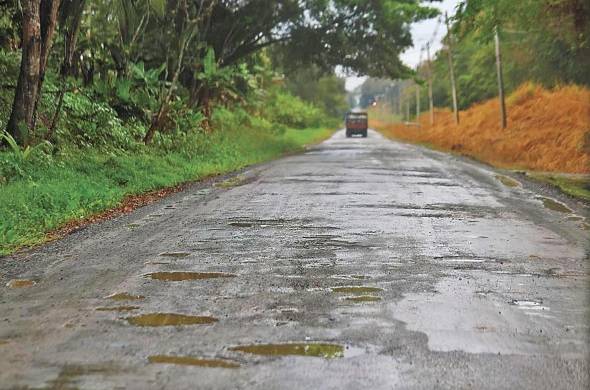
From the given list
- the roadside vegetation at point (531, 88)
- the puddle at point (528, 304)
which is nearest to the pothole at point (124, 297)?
the puddle at point (528, 304)

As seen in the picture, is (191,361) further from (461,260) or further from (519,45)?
(519,45)

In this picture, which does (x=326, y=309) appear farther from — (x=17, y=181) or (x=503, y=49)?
(x=503, y=49)

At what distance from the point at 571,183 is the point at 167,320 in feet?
43.2

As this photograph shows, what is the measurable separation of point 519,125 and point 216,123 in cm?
1583

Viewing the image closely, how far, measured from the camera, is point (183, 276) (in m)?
6.16

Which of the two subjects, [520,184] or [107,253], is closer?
[107,253]

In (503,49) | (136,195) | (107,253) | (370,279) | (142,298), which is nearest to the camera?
(142,298)

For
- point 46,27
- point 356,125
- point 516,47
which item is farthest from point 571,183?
point 356,125

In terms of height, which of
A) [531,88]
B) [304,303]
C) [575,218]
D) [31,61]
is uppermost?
[31,61]

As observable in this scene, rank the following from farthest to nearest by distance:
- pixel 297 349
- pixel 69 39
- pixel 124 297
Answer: pixel 69 39
pixel 124 297
pixel 297 349

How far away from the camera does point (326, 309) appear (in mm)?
5070

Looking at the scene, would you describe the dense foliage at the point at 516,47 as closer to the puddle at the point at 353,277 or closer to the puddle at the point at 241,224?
the puddle at the point at 241,224

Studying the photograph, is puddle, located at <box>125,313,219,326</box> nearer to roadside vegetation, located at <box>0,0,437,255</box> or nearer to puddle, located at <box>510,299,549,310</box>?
puddle, located at <box>510,299,549,310</box>

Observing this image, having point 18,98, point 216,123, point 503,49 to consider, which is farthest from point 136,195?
point 503,49
